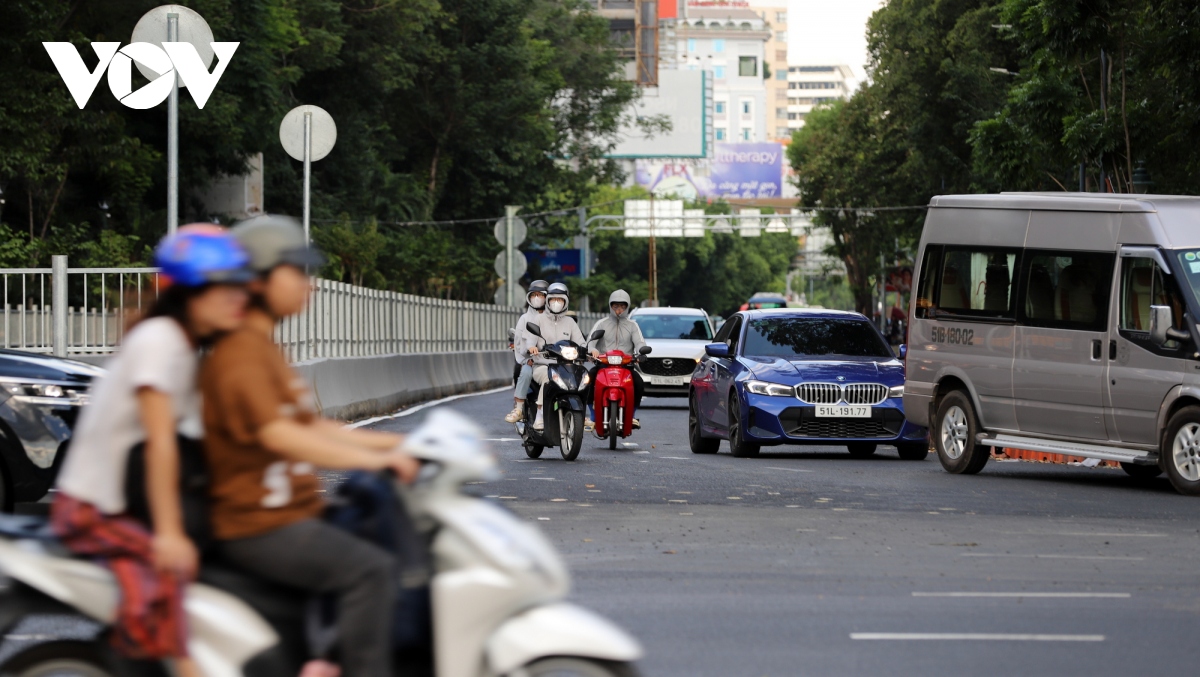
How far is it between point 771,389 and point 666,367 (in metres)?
12.9

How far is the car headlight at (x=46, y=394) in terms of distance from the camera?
38.6 ft

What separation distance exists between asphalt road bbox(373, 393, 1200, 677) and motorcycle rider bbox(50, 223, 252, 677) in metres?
2.55

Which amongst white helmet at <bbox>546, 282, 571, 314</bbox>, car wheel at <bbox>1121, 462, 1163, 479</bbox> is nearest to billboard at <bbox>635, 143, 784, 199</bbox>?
white helmet at <bbox>546, 282, 571, 314</bbox>

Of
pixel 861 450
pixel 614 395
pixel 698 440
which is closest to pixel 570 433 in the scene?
pixel 614 395

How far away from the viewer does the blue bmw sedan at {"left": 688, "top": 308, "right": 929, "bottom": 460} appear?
19250mm

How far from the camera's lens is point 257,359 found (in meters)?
4.91

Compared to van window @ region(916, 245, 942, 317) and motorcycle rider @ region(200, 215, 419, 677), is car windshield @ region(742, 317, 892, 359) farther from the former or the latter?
motorcycle rider @ region(200, 215, 419, 677)

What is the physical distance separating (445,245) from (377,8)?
9684 millimetres

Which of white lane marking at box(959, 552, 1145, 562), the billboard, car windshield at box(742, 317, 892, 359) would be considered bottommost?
white lane marking at box(959, 552, 1145, 562)

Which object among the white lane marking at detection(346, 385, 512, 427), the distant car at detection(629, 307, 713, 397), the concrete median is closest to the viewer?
the concrete median

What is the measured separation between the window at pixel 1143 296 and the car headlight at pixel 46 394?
8.38 metres

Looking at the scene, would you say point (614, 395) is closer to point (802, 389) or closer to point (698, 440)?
point (698, 440)

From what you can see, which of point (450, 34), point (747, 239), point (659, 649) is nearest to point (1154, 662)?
point (659, 649)

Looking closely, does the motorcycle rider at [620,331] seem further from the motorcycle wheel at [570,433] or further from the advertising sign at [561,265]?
the advertising sign at [561,265]
